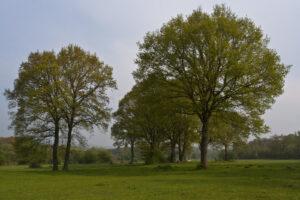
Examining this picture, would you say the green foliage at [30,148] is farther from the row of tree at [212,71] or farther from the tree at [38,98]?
the row of tree at [212,71]

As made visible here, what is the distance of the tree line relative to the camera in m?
45.2

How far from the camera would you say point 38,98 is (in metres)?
54.1

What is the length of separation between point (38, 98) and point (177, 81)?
17.6 meters

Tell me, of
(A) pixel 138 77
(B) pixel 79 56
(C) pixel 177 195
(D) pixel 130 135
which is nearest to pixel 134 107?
(D) pixel 130 135

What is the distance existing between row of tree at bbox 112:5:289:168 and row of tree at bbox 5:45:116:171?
8821 millimetres

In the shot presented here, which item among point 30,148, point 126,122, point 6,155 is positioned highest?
point 126,122

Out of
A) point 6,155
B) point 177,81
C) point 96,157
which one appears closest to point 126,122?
point 96,157

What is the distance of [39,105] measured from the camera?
54125 mm

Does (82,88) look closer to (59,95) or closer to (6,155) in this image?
(59,95)

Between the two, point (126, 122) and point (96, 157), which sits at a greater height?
point (126, 122)

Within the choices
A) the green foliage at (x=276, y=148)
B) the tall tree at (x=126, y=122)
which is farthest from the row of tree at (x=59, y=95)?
the green foliage at (x=276, y=148)

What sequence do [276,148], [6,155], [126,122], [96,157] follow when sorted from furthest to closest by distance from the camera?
[276,148]
[96,157]
[6,155]
[126,122]

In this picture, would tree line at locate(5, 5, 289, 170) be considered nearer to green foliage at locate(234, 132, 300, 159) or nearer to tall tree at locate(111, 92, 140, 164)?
tall tree at locate(111, 92, 140, 164)

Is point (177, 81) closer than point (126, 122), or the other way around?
point (177, 81)
